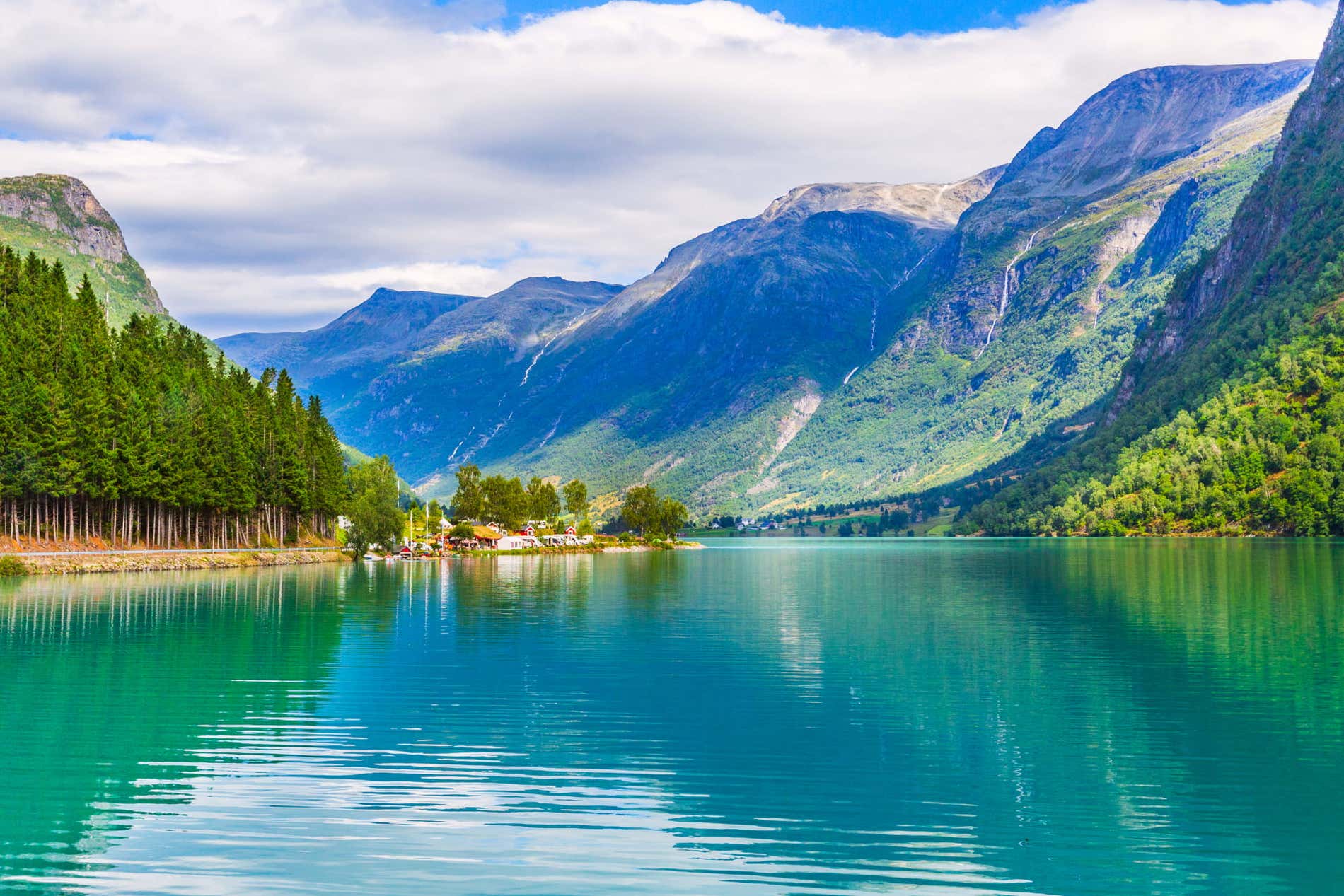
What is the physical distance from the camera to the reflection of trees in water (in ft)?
72.8

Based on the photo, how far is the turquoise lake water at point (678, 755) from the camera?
19000 mm

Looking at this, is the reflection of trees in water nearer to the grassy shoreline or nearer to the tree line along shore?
the grassy shoreline

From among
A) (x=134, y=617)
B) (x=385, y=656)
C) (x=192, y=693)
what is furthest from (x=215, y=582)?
(x=192, y=693)

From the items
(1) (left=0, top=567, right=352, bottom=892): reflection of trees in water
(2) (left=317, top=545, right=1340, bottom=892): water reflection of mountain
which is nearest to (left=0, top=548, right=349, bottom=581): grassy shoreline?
(1) (left=0, top=567, right=352, bottom=892): reflection of trees in water

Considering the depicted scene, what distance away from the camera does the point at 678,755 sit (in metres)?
27.7

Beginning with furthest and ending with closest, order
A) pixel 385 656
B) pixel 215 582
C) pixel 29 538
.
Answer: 1. pixel 29 538
2. pixel 215 582
3. pixel 385 656

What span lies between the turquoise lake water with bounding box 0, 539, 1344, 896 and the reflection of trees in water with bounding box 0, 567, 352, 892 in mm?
162

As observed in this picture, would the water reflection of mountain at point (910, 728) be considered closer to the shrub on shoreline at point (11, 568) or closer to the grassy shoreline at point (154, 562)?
the shrub on shoreline at point (11, 568)

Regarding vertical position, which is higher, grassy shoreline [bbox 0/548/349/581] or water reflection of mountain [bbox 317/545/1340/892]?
grassy shoreline [bbox 0/548/349/581]

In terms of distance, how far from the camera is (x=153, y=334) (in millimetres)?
157125

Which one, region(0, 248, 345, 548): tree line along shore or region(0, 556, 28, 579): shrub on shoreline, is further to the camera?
region(0, 248, 345, 548): tree line along shore

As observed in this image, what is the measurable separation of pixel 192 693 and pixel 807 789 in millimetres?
22117

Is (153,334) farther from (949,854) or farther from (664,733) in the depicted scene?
(949,854)

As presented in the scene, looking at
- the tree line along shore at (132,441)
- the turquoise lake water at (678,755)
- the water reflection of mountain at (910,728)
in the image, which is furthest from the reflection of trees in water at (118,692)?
the tree line along shore at (132,441)
